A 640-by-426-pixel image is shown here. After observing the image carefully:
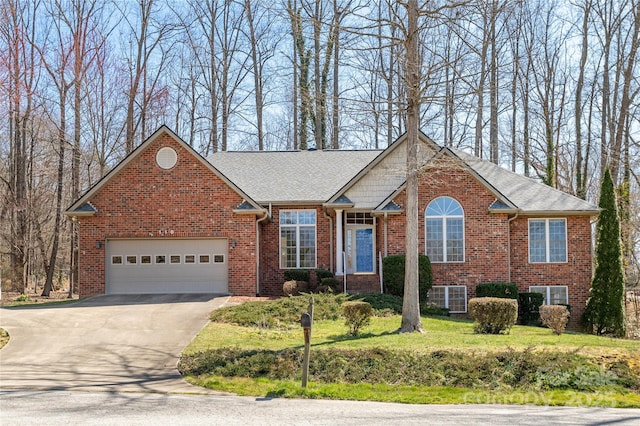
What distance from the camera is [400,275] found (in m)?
22.7

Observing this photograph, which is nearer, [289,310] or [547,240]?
[289,310]

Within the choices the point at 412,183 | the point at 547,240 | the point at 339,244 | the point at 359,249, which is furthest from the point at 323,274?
the point at 412,183

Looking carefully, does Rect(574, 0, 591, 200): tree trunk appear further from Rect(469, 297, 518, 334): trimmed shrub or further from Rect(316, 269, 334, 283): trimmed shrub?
Rect(469, 297, 518, 334): trimmed shrub

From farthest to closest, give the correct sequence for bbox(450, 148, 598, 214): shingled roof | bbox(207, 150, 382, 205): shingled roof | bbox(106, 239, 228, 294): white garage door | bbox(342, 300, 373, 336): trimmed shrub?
bbox(207, 150, 382, 205): shingled roof → bbox(450, 148, 598, 214): shingled roof → bbox(106, 239, 228, 294): white garage door → bbox(342, 300, 373, 336): trimmed shrub

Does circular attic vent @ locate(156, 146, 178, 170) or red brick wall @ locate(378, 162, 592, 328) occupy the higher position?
circular attic vent @ locate(156, 146, 178, 170)

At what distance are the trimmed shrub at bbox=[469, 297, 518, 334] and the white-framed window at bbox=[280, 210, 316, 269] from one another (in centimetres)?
949

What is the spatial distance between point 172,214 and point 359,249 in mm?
6757

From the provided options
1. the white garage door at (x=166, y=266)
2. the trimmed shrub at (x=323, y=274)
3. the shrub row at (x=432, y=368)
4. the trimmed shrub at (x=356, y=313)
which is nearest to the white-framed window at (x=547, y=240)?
Answer: the trimmed shrub at (x=323, y=274)

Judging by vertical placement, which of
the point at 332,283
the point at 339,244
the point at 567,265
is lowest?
the point at 332,283

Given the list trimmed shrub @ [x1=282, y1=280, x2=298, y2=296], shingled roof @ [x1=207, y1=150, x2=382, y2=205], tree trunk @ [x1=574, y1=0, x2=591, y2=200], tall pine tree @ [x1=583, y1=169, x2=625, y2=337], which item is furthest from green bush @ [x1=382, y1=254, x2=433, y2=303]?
tree trunk @ [x1=574, y1=0, x2=591, y2=200]

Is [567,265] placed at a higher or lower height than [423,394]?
higher

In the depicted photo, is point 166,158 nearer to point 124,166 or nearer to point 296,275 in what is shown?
point 124,166

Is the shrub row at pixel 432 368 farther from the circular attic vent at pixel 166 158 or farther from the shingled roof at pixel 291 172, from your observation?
the shingled roof at pixel 291 172

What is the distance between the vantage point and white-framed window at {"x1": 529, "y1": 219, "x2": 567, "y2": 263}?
24703 mm
